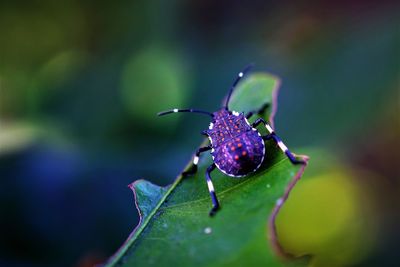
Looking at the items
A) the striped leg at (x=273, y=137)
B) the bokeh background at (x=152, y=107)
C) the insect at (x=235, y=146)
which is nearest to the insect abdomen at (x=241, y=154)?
the insect at (x=235, y=146)

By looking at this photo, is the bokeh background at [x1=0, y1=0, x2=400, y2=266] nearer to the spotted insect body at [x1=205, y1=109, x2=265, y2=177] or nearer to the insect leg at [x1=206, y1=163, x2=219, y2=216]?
the spotted insect body at [x1=205, y1=109, x2=265, y2=177]

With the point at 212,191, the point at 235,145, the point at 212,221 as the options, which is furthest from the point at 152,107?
the point at 212,221

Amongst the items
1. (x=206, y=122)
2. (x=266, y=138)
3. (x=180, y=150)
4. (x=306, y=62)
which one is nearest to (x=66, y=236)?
(x=180, y=150)

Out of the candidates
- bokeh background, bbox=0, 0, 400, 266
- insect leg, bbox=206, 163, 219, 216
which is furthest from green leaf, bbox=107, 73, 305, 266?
bokeh background, bbox=0, 0, 400, 266

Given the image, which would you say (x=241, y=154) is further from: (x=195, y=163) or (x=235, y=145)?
(x=195, y=163)

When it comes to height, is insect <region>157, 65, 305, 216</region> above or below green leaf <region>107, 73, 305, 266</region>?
below

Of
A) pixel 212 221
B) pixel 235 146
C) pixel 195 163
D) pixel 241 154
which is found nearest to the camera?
pixel 212 221

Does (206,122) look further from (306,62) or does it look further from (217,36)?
(217,36)
